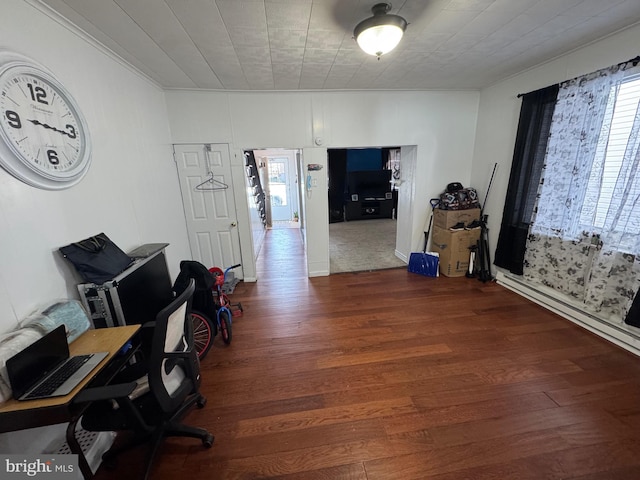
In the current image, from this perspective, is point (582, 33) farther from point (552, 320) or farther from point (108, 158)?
point (108, 158)

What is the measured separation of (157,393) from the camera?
3.94 ft

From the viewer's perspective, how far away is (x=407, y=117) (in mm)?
3650

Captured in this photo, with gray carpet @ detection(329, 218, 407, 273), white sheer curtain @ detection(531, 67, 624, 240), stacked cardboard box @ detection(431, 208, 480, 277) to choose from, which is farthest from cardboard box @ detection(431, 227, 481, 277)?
white sheer curtain @ detection(531, 67, 624, 240)

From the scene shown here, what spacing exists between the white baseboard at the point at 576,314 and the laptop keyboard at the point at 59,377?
155 inches

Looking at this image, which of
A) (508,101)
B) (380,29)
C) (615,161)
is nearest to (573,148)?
(615,161)

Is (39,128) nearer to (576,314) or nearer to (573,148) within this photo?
(573,148)

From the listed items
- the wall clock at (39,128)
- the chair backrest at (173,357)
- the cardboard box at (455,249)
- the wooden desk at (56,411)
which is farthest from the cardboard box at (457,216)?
the wall clock at (39,128)

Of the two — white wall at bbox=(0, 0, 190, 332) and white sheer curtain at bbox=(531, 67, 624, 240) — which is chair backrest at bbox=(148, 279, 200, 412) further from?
white sheer curtain at bbox=(531, 67, 624, 240)

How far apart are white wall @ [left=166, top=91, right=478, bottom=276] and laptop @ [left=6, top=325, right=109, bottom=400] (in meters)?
2.81

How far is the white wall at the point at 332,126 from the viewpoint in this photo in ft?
10.7

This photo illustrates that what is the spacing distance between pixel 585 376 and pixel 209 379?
9.65 feet

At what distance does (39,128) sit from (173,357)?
5.00 feet

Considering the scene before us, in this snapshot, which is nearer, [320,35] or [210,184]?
[320,35]

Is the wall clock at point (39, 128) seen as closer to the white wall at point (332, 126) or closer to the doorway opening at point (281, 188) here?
the white wall at point (332, 126)
